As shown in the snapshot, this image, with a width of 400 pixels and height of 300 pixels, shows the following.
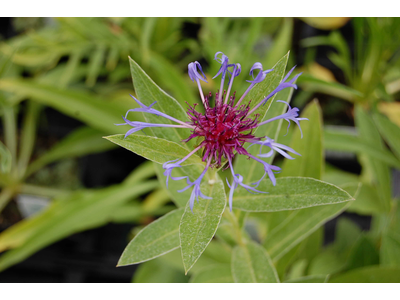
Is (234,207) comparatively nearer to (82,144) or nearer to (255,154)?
(255,154)

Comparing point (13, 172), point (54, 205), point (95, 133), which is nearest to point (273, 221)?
point (54, 205)

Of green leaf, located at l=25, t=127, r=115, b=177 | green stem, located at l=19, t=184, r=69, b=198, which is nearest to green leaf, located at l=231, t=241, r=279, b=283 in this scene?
green leaf, located at l=25, t=127, r=115, b=177

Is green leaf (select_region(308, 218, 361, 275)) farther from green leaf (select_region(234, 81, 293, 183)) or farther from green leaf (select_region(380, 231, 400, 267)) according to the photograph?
green leaf (select_region(234, 81, 293, 183))

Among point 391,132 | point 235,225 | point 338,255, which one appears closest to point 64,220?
point 235,225

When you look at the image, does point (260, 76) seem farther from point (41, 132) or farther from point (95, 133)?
point (41, 132)

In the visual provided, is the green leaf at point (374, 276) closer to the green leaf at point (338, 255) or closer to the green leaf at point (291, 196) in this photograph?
the green leaf at point (338, 255)
